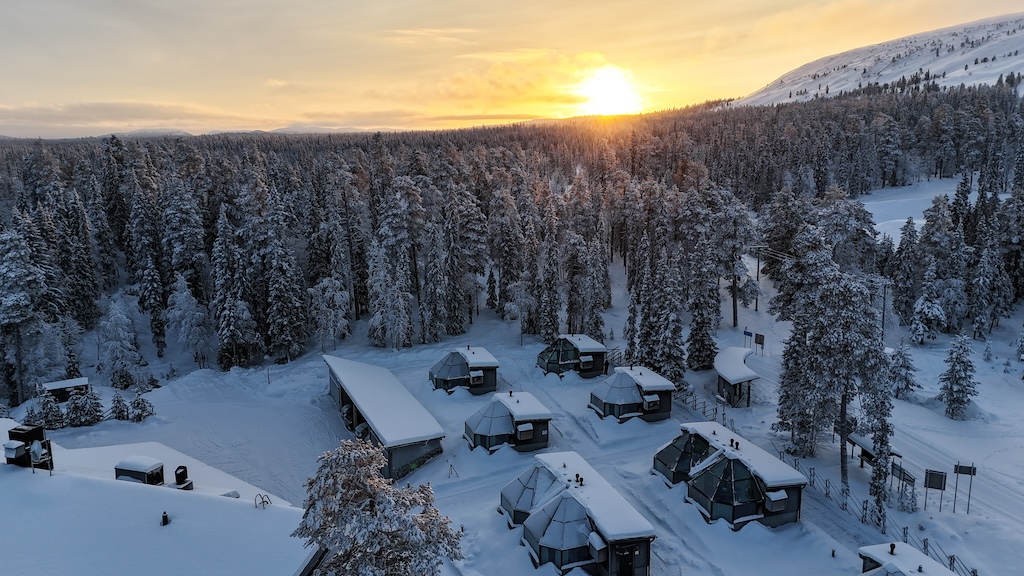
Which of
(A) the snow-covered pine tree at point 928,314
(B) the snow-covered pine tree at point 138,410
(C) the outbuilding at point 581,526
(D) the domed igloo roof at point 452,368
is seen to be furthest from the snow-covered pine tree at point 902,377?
(B) the snow-covered pine tree at point 138,410

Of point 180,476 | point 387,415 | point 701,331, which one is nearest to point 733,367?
point 701,331

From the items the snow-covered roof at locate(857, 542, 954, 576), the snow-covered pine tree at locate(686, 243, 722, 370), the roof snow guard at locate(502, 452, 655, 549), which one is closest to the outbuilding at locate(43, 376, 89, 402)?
the roof snow guard at locate(502, 452, 655, 549)

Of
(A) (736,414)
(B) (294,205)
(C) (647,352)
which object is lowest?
(A) (736,414)

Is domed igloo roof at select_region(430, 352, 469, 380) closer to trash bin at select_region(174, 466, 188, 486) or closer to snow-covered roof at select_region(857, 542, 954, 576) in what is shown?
trash bin at select_region(174, 466, 188, 486)

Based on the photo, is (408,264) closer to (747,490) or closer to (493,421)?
(493,421)

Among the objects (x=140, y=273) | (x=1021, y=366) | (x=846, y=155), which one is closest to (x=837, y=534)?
(x=1021, y=366)

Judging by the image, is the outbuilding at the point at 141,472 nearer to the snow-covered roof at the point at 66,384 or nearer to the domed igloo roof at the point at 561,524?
the domed igloo roof at the point at 561,524

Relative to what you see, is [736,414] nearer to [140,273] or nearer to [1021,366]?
[1021,366]
